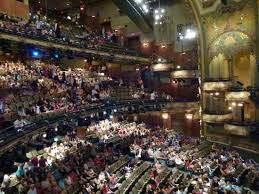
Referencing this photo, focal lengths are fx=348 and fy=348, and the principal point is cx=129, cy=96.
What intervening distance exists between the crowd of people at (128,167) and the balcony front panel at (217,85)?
3952 millimetres

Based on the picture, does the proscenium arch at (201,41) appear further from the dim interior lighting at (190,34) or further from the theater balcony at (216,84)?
the dim interior lighting at (190,34)

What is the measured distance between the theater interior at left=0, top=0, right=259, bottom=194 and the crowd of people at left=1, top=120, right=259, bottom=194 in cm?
6

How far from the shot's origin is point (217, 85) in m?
23.0

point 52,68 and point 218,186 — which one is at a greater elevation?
point 52,68

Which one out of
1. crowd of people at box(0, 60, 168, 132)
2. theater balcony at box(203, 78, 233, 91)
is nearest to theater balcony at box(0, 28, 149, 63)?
crowd of people at box(0, 60, 168, 132)

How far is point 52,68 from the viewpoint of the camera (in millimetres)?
21375

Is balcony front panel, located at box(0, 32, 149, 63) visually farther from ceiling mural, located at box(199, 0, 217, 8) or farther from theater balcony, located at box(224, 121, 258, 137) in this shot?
theater balcony, located at box(224, 121, 258, 137)

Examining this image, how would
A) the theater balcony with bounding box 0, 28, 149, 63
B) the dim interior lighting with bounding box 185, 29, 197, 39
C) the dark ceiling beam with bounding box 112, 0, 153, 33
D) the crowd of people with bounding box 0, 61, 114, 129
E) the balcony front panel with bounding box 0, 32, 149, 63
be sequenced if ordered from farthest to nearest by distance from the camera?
the dark ceiling beam with bounding box 112, 0, 153, 33 < the dim interior lighting with bounding box 185, 29, 197, 39 < the theater balcony with bounding box 0, 28, 149, 63 < the balcony front panel with bounding box 0, 32, 149, 63 < the crowd of people with bounding box 0, 61, 114, 129

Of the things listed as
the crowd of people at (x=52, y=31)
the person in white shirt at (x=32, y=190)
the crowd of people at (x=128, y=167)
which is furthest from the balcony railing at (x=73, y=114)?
the crowd of people at (x=52, y=31)

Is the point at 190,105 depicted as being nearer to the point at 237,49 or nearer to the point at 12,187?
the point at 237,49

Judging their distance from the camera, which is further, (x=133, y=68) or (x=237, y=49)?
(x=133, y=68)

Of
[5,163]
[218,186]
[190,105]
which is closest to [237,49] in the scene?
[190,105]

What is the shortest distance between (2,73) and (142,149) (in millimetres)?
8094

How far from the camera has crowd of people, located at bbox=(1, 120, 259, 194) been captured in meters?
11.8
